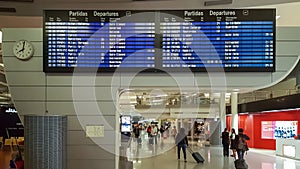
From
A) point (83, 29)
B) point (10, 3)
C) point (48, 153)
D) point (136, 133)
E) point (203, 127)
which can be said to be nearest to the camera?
point (48, 153)

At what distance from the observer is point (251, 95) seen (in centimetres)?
2792

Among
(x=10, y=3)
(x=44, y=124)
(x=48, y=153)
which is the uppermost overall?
(x=10, y=3)

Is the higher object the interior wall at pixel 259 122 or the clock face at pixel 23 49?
the clock face at pixel 23 49

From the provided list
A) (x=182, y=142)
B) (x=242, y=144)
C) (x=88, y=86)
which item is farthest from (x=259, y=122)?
(x=88, y=86)

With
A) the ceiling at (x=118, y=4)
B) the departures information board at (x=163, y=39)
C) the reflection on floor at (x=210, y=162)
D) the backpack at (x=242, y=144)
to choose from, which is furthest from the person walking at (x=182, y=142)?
the departures information board at (x=163, y=39)

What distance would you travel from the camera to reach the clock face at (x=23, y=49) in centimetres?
531

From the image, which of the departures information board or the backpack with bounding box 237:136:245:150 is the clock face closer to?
the departures information board

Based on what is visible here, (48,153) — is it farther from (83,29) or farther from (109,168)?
(83,29)

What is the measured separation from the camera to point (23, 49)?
5324 mm

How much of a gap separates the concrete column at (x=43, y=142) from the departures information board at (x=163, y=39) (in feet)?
3.16

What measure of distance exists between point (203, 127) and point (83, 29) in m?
32.1

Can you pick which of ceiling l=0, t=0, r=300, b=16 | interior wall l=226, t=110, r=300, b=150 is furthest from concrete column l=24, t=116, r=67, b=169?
interior wall l=226, t=110, r=300, b=150

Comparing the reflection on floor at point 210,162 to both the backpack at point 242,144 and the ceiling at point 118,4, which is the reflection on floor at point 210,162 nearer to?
the backpack at point 242,144

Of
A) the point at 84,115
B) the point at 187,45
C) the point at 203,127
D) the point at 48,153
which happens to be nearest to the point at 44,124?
the point at 48,153
